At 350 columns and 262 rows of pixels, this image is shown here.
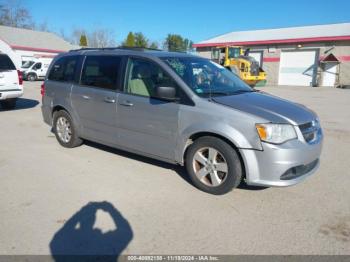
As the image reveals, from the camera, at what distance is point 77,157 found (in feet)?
19.1

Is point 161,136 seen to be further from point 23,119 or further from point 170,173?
point 23,119

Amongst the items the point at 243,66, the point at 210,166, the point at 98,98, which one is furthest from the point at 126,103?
the point at 243,66

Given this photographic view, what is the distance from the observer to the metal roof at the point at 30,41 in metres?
39.1

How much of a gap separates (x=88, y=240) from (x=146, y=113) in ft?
6.89

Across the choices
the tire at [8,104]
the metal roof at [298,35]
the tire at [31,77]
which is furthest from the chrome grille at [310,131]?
the metal roof at [298,35]

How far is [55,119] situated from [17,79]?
197 inches

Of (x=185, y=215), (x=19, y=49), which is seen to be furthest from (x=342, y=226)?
(x=19, y=49)

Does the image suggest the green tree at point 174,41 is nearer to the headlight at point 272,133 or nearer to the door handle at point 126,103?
the door handle at point 126,103

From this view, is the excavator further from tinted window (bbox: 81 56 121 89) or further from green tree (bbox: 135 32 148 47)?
green tree (bbox: 135 32 148 47)

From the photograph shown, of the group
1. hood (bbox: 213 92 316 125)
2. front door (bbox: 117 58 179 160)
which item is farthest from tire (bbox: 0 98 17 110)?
hood (bbox: 213 92 316 125)

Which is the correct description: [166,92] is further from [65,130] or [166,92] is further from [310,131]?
[65,130]

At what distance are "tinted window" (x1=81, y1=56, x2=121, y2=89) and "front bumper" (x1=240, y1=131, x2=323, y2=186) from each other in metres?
2.52

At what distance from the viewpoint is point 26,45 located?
1561 inches

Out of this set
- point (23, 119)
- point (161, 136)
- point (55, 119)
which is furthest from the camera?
point (23, 119)
